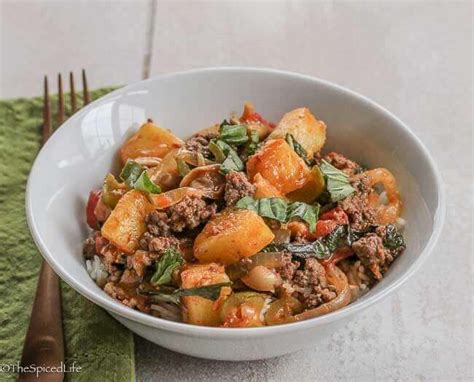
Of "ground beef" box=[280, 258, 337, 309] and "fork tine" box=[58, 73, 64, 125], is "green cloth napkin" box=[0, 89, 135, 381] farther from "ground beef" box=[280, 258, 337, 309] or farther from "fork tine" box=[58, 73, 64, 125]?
"ground beef" box=[280, 258, 337, 309]

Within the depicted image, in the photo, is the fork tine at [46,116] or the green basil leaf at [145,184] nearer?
the green basil leaf at [145,184]

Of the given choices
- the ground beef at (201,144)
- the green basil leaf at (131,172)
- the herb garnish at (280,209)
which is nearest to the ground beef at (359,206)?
the herb garnish at (280,209)

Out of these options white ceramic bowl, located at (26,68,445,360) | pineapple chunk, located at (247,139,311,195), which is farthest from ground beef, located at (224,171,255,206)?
white ceramic bowl, located at (26,68,445,360)

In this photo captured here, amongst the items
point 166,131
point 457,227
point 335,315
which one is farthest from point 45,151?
point 457,227

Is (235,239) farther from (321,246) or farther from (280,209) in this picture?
(321,246)

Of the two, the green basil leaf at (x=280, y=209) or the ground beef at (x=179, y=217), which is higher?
the green basil leaf at (x=280, y=209)

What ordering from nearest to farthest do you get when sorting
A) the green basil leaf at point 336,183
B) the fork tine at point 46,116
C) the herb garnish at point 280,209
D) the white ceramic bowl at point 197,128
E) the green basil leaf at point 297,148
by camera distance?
the white ceramic bowl at point 197,128 → the herb garnish at point 280,209 → the green basil leaf at point 336,183 → the green basil leaf at point 297,148 → the fork tine at point 46,116

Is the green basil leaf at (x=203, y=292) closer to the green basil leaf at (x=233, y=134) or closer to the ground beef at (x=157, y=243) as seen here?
the ground beef at (x=157, y=243)
